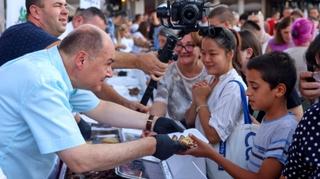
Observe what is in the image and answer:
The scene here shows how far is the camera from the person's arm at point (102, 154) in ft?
5.77

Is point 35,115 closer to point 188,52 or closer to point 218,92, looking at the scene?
A: point 218,92

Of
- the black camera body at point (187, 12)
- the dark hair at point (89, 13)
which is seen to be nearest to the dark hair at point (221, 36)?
the black camera body at point (187, 12)

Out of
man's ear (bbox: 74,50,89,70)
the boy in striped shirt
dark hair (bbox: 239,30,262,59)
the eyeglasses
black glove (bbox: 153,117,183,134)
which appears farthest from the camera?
dark hair (bbox: 239,30,262,59)

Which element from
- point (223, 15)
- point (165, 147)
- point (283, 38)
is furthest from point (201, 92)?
point (283, 38)

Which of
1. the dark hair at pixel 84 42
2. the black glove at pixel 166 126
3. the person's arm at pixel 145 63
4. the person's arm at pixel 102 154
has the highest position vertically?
the dark hair at pixel 84 42

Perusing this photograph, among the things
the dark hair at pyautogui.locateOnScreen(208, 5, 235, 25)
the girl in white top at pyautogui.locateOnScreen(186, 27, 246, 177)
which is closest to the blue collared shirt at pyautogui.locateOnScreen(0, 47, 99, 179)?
the girl in white top at pyautogui.locateOnScreen(186, 27, 246, 177)

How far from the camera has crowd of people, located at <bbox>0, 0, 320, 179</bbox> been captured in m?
1.75

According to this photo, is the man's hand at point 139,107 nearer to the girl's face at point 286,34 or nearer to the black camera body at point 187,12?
the black camera body at point 187,12

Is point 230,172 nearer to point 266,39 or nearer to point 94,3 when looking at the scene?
point 94,3

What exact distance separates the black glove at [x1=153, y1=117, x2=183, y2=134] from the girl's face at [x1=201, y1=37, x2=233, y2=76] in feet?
1.41

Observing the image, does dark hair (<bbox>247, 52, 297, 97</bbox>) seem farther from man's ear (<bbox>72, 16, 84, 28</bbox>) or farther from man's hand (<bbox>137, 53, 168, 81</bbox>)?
man's ear (<bbox>72, 16, 84, 28</bbox>)

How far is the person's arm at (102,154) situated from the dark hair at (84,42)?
36cm

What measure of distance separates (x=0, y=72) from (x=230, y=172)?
109 centimetres

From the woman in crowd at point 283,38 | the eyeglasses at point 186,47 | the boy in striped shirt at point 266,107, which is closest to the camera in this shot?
the boy in striped shirt at point 266,107
